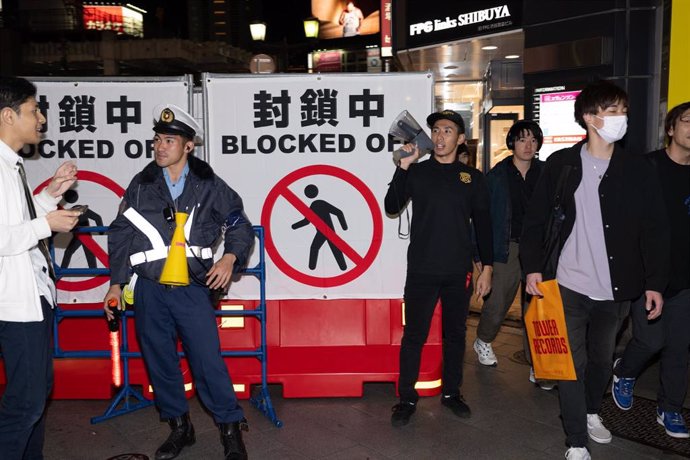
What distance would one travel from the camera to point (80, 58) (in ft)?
116

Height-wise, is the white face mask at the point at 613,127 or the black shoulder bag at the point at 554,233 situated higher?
the white face mask at the point at 613,127

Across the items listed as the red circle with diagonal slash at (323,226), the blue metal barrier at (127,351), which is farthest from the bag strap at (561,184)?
the blue metal barrier at (127,351)

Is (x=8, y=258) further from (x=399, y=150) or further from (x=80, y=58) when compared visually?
(x=80, y=58)

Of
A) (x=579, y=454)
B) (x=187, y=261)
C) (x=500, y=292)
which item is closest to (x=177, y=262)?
(x=187, y=261)

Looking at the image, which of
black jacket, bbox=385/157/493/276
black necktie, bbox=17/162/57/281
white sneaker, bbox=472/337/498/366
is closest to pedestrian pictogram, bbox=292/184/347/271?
black jacket, bbox=385/157/493/276

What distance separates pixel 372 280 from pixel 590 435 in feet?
6.09

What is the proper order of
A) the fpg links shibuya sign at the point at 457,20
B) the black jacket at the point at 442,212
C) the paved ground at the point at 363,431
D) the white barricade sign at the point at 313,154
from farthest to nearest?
the fpg links shibuya sign at the point at 457,20 → the white barricade sign at the point at 313,154 → the black jacket at the point at 442,212 → the paved ground at the point at 363,431

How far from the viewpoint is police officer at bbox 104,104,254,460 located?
395 centimetres

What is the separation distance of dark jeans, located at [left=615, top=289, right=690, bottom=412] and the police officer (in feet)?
8.73

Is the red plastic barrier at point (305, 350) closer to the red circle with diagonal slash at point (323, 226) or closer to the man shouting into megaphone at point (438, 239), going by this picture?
the red circle with diagonal slash at point (323, 226)

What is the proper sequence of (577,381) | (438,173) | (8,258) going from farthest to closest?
(438,173) < (577,381) < (8,258)

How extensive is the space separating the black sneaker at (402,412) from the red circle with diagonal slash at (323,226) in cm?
101

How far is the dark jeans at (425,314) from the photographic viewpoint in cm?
452

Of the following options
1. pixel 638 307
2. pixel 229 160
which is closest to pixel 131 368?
pixel 229 160
